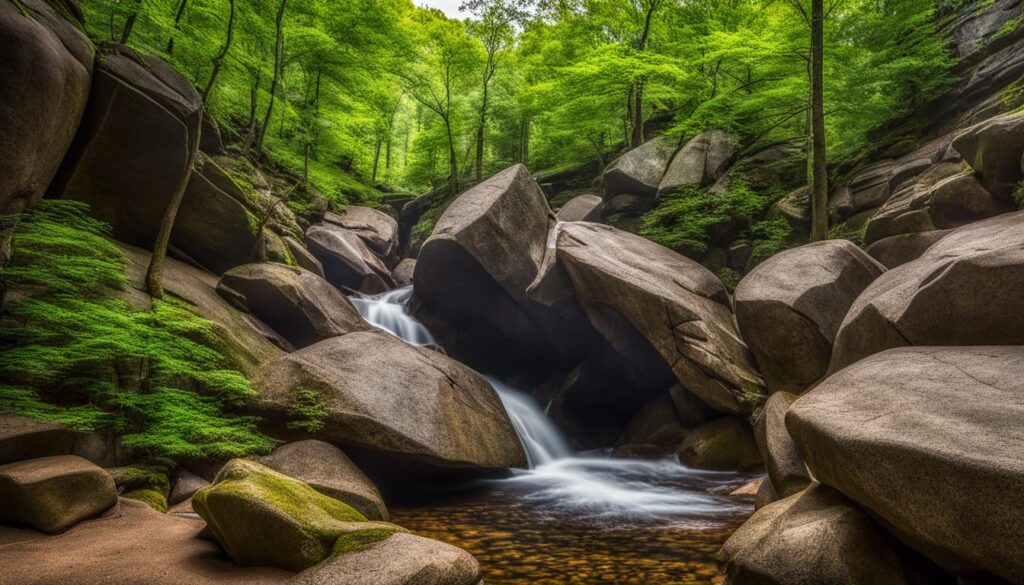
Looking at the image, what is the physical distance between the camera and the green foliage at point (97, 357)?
562 cm

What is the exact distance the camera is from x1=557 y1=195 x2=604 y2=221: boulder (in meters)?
19.0

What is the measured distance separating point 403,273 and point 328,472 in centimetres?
1783

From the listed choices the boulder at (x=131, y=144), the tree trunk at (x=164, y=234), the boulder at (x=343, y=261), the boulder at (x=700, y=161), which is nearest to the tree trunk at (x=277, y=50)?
the boulder at (x=343, y=261)

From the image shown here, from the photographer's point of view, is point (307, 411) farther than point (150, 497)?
Yes

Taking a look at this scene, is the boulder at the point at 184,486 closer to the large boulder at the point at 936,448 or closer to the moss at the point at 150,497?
the moss at the point at 150,497

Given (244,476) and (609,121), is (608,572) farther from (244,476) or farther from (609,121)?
(609,121)

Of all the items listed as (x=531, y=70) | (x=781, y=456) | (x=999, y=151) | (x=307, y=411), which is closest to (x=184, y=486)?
(x=307, y=411)

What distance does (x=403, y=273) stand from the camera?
79.5 ft

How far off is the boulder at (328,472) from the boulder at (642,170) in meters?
14.3

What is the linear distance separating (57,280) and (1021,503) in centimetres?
892

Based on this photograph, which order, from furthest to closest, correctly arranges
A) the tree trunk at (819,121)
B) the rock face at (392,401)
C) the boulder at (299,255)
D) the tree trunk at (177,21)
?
the boulder at (299,255), the tree trunk at (177,21), the tree trunk at (819,121), the rock face at (392,401)

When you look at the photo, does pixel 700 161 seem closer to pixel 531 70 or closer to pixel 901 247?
pixel 901 247

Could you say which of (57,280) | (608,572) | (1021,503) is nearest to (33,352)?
(57,280)

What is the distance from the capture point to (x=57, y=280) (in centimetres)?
598
